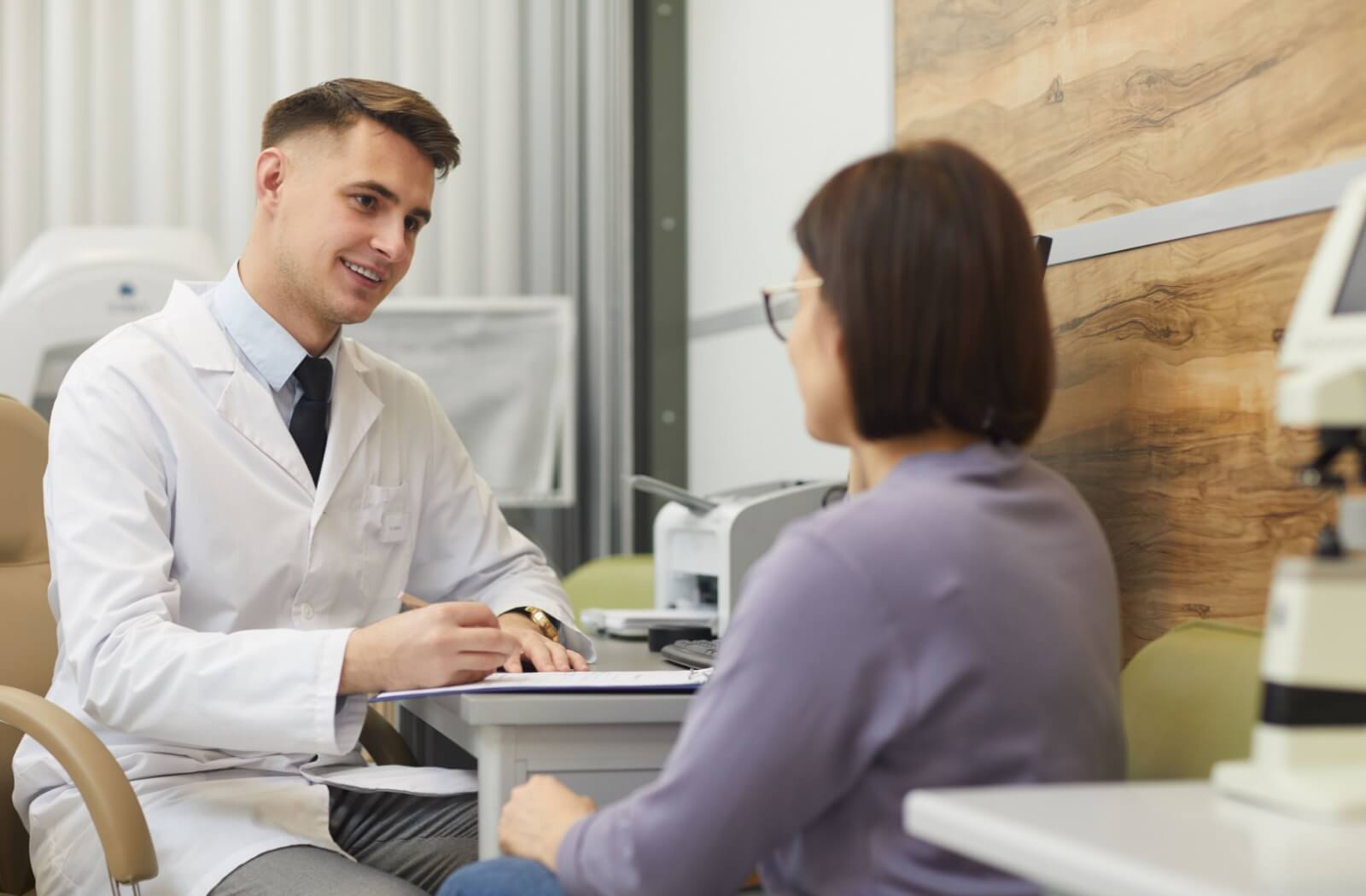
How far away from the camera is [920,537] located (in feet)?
3.10

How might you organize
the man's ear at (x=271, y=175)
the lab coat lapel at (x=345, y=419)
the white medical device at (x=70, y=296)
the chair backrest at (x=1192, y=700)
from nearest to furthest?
1. the chair backrest at (x=1192, y=700)
2. the lab coat lapel at (x=345, y=419)
3. the man's ear at (x=271, y=175)
4. the white medical device at (x=70, y=296)

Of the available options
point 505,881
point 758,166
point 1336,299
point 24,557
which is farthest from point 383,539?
point 758,166

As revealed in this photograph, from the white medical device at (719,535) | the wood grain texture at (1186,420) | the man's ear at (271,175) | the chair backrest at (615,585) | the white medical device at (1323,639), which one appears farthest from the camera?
the chair backrest at (615,585)

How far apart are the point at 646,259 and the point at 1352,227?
3087 mm

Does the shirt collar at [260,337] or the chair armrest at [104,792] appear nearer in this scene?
the chair armrest at [104,792]

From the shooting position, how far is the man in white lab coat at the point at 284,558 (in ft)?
4.96

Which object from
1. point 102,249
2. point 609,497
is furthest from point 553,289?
point 102,249

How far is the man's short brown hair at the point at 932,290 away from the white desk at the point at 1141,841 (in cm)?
29

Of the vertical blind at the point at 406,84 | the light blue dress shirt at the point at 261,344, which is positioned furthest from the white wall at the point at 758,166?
the light blue dress shirt at the point at 261,344

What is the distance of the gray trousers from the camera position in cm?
149

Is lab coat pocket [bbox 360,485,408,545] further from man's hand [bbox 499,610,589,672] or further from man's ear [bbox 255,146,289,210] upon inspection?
man's ear [bbox 255,146,289,210]

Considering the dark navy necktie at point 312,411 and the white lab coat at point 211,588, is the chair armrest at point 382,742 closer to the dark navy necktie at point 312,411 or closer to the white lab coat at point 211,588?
the white lab coat at point 211,588

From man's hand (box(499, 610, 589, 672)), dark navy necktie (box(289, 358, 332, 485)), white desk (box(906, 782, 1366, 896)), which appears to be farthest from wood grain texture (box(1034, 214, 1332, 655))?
dark navy necktie (box(289, 358, 332, 485))

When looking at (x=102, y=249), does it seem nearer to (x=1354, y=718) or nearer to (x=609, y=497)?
(x=609, y=497)
